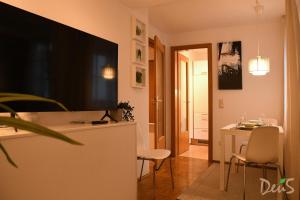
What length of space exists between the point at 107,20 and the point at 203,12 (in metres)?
1.73

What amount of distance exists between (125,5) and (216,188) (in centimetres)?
259

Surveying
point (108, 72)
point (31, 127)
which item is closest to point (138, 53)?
point (108, 72)

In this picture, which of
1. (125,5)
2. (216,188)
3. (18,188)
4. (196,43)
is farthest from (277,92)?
(18,188)

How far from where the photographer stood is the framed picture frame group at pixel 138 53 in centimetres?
304

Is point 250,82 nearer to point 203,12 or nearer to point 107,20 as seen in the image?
point 203,12

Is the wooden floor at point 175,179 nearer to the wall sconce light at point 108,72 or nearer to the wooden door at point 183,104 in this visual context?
the wooden door at point 183,104

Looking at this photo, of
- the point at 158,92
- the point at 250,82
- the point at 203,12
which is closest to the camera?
the point at 203,12

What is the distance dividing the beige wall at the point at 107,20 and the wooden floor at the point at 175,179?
0.55 meters

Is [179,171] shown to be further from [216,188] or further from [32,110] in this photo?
[32,110]

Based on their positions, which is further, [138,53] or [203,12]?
[203,12]

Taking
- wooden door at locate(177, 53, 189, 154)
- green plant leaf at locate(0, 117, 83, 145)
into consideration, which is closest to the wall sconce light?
green plant leaf at locate(0, 117, 83, 145)

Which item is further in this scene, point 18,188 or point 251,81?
point 251,81

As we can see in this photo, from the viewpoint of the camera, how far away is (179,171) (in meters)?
3.65

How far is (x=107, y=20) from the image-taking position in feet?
8.61
